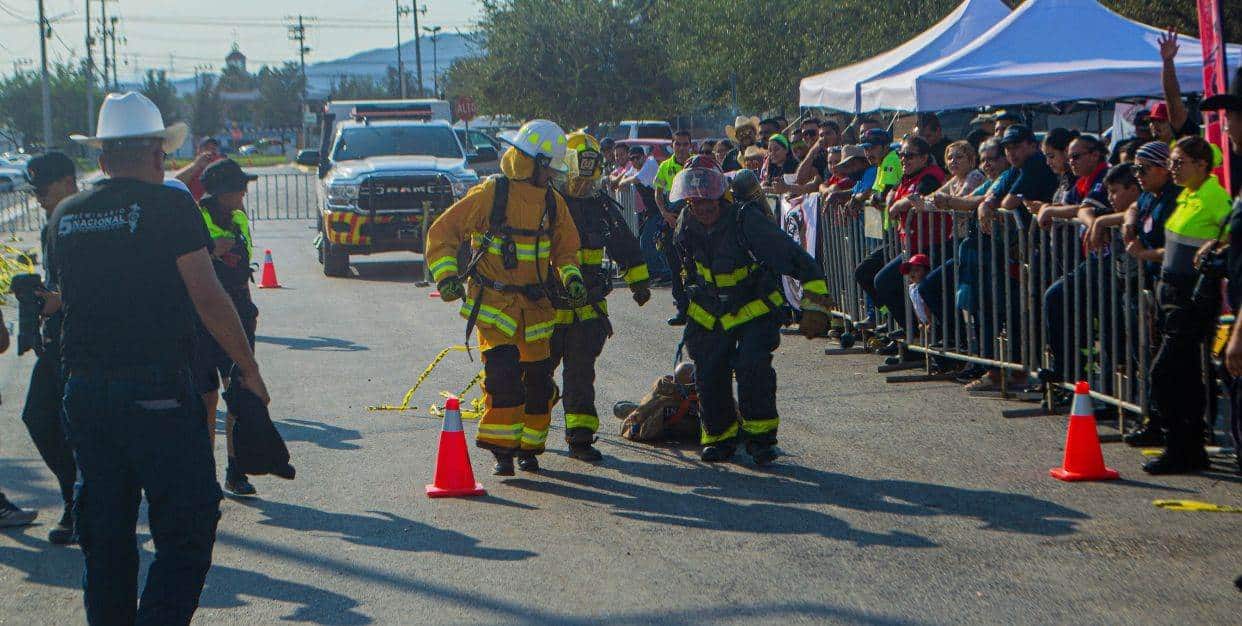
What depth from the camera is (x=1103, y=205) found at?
8.83 m

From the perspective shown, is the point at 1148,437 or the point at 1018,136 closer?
the point at 1148,437

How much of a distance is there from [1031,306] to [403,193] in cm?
1153

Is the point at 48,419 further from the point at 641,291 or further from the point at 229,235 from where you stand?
the point at 641,291

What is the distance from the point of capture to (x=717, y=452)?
27.0 ft

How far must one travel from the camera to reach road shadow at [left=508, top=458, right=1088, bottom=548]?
664cm

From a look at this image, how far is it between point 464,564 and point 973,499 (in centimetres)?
260

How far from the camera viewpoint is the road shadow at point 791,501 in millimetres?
6641

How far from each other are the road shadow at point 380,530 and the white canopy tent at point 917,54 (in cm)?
904

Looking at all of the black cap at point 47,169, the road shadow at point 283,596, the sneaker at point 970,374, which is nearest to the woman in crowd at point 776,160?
the sneaker at point 970,374

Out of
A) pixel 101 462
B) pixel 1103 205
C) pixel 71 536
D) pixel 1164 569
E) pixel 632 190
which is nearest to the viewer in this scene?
pixel 101 462

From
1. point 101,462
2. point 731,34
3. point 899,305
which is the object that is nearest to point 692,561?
point 101,462

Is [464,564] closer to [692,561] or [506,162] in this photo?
[692,561]

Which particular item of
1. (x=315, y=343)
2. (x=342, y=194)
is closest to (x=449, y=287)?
(x=315, y=343)

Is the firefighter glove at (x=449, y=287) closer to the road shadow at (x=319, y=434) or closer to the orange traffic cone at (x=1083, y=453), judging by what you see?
the road shadow at (x=319, y=434)
